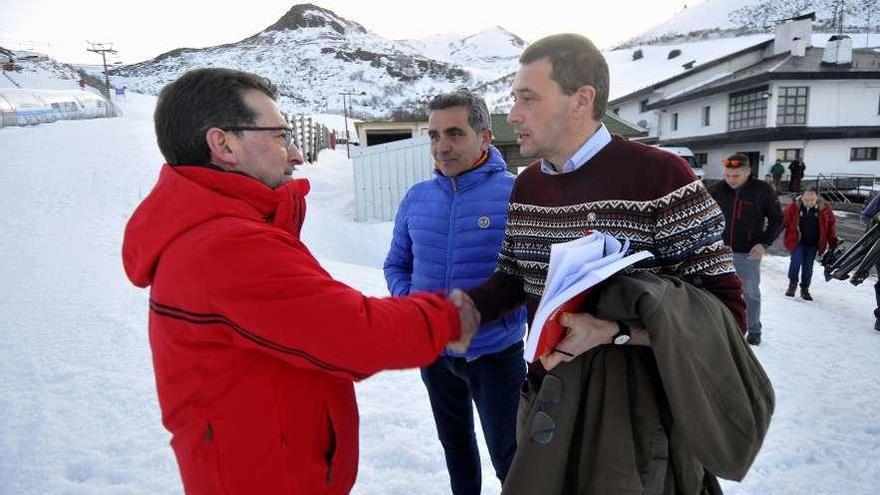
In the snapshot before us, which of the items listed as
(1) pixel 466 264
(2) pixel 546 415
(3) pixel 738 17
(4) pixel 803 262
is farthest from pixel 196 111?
(3) pixel 738 17

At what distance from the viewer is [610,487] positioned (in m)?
1.39

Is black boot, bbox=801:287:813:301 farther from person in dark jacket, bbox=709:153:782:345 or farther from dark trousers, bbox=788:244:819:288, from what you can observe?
person in dark jacket, bbox=709:153:782:345

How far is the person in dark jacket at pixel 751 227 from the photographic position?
17.3ft

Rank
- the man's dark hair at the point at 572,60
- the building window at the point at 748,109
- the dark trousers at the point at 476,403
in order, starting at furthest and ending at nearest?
the building window at the point at 748,109
the dark trousers at the point at 476,403
the man's dark hair at the point at 572,60

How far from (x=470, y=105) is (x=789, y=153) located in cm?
2709

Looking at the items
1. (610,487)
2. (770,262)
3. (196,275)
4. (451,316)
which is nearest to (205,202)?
(196,275)

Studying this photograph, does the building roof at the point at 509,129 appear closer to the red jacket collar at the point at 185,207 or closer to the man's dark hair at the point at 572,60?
the man's dark hair at the point at 572,60

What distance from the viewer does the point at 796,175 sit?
21094 mm

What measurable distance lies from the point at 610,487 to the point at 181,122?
1.59 metres

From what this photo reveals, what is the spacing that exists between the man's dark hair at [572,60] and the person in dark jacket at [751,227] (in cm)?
441

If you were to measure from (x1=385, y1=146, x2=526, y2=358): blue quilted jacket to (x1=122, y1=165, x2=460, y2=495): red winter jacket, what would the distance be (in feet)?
3.33

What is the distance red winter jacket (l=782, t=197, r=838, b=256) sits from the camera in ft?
23.6

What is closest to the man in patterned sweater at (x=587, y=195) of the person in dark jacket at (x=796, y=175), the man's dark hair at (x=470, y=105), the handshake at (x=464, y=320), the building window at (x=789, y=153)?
the handshake at (x=464, y=320)

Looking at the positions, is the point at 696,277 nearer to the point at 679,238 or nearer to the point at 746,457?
the point at 679,238
